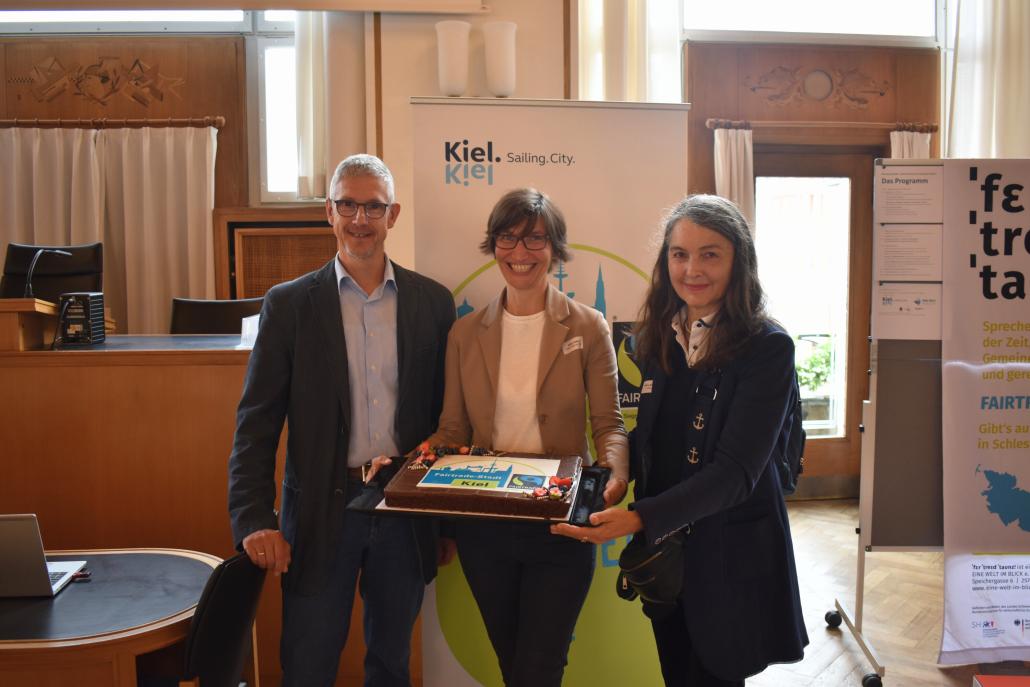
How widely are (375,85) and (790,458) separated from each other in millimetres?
3584

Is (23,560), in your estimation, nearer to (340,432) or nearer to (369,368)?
(340,432)

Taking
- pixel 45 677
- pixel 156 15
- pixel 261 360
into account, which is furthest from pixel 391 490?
pixel 156 15

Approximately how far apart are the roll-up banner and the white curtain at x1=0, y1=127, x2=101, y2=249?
13.1 feet

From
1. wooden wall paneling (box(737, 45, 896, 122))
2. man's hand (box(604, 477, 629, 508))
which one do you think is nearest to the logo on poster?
man's hand (box(604, 477, 629, 508))

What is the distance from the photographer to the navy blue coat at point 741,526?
4.82 ft

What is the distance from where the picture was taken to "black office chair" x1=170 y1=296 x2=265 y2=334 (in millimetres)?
4551

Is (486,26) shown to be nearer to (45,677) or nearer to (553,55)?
(553,55)

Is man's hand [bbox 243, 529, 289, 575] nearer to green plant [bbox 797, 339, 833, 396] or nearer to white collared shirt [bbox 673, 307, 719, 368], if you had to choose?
white collared shirt [bbox 673, 307, 719, 368]

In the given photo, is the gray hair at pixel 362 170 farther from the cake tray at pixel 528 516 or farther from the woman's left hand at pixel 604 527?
the woman's left hand at pixel 604 527

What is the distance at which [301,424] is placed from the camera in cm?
179

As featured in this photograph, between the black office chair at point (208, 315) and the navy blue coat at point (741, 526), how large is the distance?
3.63 meters

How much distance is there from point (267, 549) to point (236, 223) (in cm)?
414

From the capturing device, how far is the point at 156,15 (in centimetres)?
540

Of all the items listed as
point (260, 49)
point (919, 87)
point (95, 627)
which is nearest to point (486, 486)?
point (95, 627)
